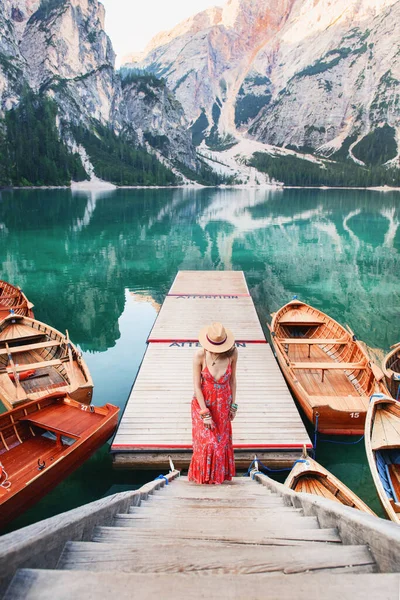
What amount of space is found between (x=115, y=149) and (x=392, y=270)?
162 m

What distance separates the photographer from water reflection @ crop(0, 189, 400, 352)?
20.0 metres

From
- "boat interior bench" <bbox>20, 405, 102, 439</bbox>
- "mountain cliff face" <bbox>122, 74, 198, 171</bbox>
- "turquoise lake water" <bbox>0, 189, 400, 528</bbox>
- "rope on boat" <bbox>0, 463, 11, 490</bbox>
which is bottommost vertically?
"turquoise lake water" <bbox>0, 189, 400, 528</bbox>

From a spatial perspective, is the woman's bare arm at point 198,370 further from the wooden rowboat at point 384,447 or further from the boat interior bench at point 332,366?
the boat interior bench at point 332,366

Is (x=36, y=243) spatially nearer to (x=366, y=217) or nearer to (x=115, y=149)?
(x=366, y=217)

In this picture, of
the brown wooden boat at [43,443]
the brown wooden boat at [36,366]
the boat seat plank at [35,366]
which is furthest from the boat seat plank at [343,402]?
the boat seat plank at [35,366]

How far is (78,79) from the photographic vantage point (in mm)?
168125

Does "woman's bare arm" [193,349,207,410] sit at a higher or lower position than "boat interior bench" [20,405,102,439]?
higher

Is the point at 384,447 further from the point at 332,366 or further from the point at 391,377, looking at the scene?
the point at 332,366

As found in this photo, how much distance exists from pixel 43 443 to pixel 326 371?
8.10m

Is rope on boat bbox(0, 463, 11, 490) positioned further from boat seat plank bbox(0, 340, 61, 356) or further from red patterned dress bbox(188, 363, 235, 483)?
boat seat plank bbox(0, 340, 61, 356)

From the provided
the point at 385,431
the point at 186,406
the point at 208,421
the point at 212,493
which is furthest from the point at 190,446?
the point at 385,431

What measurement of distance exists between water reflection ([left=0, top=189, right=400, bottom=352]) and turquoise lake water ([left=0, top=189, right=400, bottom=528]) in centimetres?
9

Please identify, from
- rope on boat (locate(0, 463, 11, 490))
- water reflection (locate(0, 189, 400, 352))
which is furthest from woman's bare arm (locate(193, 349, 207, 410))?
water reflection (locate(0, 189, 400, 352))

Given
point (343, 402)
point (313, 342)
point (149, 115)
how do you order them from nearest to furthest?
point (343, 402), point (313, 342), point (149, 115)
